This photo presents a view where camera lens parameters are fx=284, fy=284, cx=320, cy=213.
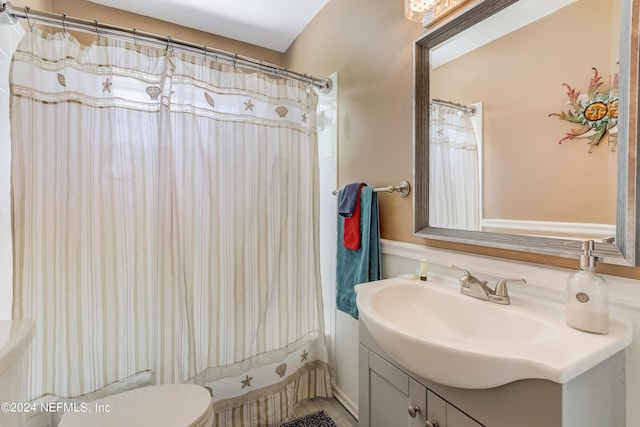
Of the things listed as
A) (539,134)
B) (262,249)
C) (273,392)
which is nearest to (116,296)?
(262,249)

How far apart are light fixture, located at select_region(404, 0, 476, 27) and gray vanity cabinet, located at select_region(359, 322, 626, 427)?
48.3 inches

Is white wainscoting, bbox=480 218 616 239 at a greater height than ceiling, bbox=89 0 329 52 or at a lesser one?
lesser

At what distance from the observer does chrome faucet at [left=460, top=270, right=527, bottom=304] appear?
0.88 meters

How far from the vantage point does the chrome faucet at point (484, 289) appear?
88 cm

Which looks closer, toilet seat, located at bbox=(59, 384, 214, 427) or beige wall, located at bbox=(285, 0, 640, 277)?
toilet seat, located at bbox=(59, 384, 214, 427)

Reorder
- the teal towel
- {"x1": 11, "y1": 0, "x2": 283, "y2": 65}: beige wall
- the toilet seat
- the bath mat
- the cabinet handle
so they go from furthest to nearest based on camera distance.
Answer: {"x1": 11, "y1": 0, "x2": 283, "y2": 65}: beige wall → the bath mat → the teal towel → the toilet seat → the cabinet handle

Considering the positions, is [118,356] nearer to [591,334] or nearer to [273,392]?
[273,392]

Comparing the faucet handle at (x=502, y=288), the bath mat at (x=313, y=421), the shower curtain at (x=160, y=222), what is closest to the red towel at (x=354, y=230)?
the shower curtain at (x=160, y=222)

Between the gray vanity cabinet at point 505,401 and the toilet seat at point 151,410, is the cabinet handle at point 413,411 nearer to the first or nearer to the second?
the gray vanity cabinet at point 505,401

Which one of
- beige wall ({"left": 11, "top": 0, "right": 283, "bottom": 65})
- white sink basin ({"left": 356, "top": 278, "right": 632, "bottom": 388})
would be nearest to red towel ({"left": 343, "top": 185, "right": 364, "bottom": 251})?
white sink basin ({"left": 356, "top": 278, "right": 632, "bottom": 388})

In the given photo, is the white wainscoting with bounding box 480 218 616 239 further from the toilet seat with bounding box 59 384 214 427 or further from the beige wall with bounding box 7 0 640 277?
the toilet seat with bounding box 59 384 214 427

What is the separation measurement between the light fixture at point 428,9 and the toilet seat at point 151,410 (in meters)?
1.79

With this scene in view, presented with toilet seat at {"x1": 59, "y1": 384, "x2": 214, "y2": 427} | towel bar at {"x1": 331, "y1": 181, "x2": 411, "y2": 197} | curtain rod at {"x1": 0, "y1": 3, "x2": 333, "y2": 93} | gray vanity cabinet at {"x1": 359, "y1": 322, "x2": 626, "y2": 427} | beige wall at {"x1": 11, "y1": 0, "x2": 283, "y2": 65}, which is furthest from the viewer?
beige wall at {"x1": 11, "y1": 0, "x2": 283, "y2": 65}

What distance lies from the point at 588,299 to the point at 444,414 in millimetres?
455
